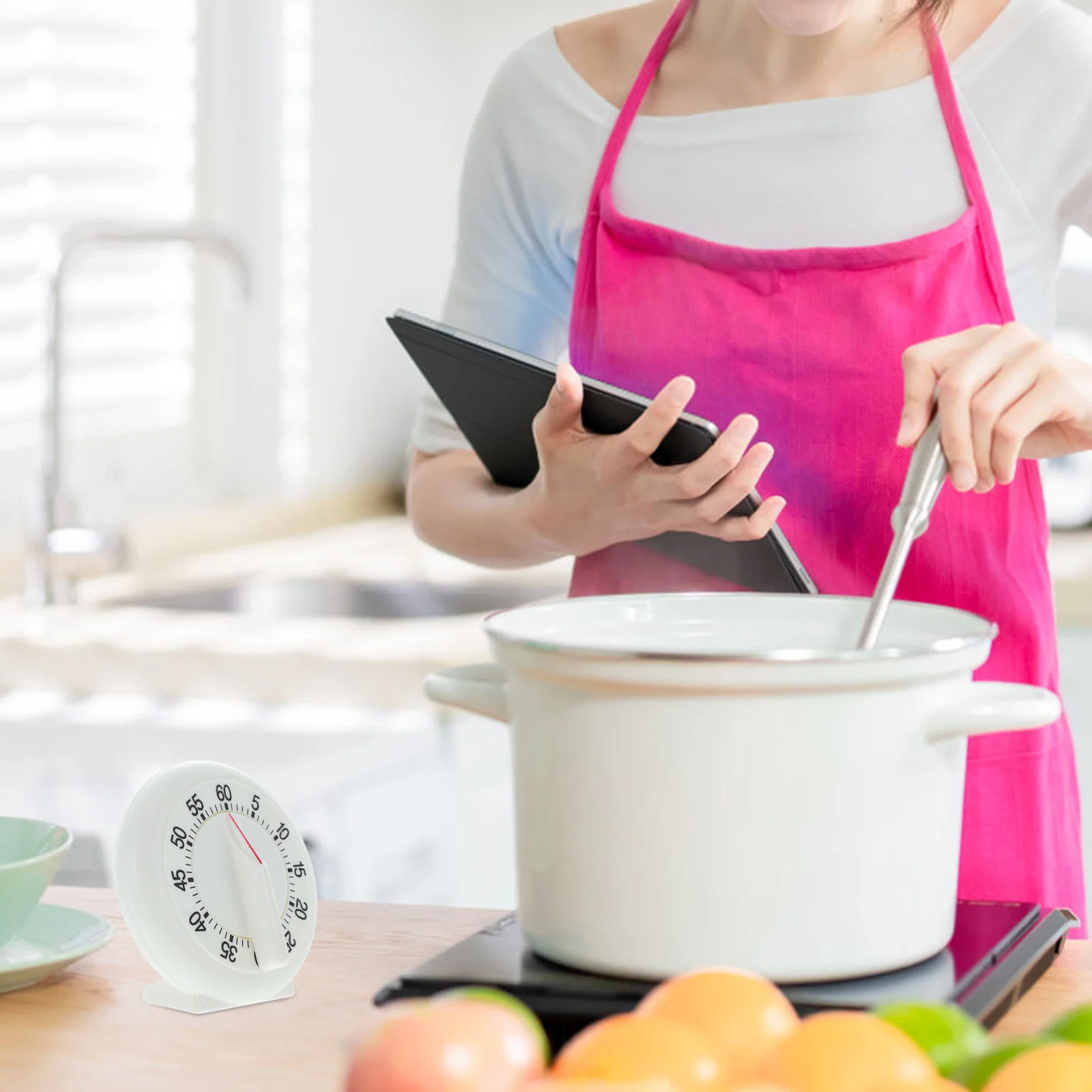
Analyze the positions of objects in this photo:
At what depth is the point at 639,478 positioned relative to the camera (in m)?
0.91

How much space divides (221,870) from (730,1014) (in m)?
0.32

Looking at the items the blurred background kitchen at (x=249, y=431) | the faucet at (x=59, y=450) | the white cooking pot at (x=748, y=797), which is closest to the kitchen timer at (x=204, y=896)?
the white cooking pot at (x=748, y=797)

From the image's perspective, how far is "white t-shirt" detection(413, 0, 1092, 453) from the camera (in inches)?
41.1

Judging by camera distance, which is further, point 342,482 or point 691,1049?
point 342,482

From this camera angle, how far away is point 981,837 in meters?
1.02

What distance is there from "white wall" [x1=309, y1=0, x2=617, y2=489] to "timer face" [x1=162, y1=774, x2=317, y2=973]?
2.45 m

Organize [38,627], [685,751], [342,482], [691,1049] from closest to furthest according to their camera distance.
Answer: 1. [691,1049]
2. [685,751]
3. [38,627]
4. [342,482]

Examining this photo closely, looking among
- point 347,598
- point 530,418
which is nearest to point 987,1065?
point 530,418

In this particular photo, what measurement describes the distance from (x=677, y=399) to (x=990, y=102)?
0.35 m

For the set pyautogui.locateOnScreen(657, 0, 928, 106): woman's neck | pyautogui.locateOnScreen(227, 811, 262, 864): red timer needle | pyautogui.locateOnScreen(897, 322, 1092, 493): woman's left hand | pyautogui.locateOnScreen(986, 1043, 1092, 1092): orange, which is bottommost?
pyautogui.locateOnScreen(227, 811, 262, 864): red timer needle

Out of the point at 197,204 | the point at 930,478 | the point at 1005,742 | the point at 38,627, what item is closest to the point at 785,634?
the point at 930,478

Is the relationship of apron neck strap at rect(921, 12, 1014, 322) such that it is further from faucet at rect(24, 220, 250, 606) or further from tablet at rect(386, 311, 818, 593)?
faucet at rect(24, 220, 250, 606)

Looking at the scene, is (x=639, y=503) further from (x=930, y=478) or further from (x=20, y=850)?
(x=20, y=850)

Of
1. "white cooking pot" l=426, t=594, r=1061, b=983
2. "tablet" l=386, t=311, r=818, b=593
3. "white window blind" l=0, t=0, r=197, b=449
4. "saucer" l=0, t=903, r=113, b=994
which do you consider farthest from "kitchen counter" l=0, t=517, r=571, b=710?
"white cooking pot" l=426, t=594, r=1061, b=983
